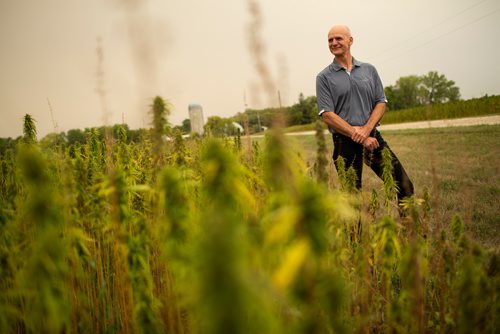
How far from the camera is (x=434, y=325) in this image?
2.34 m

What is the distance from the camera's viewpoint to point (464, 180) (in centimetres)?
653

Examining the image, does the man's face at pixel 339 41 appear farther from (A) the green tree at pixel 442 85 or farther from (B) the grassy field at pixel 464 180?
(A) the green tree at pixel 442 85

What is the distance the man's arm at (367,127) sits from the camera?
13.9ft

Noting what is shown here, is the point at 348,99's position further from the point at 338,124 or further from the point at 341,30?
the point at 341,30

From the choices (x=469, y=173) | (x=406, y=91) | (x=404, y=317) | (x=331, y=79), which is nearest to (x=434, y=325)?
(x=404, y=317)

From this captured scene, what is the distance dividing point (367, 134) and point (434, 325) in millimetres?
2481

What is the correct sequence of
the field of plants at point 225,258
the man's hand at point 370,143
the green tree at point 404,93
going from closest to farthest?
the field of plants at point 225,258 → the man's hand at point 370,143 → the green tree at point 404,93

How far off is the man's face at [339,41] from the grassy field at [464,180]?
1.68m

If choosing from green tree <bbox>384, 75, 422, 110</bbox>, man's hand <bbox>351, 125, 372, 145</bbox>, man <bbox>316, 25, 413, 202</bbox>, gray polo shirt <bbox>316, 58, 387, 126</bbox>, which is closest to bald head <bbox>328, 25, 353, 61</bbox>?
man <bbox>316, 25, 413, 202</bbox>

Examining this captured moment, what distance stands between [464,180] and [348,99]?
3.61 m

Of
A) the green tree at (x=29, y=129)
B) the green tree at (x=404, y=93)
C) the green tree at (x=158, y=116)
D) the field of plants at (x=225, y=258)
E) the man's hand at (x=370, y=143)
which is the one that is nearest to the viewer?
the field of plants at (x=225, y=258)

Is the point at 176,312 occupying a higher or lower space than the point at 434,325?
higher

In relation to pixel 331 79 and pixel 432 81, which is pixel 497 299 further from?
pixel 432 81

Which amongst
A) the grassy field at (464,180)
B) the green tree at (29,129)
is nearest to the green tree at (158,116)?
the grassy field at (464,180)
